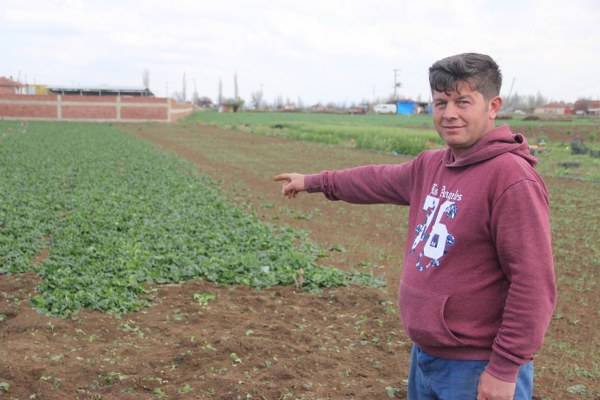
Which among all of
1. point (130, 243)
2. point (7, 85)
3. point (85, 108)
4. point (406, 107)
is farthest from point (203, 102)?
point (130, 243)

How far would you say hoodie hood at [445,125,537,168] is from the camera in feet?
7.56

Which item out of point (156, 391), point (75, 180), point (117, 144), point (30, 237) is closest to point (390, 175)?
point (156, 391)

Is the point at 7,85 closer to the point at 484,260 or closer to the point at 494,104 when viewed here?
the point at 494,104

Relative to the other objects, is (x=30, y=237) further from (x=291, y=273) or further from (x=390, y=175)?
(x=390, y=175)

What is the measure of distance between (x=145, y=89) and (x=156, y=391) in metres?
80.9

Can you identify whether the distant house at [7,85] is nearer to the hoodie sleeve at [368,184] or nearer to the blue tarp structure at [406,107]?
the blue tarp structure at [406,107]

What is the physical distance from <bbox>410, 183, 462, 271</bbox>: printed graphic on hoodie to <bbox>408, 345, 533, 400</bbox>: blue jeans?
1.22ft

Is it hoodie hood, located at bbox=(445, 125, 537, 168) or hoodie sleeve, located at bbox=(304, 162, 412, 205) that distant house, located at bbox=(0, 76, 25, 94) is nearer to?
hoodie sleeve, located at bbox=(304, 162, 412, 205)

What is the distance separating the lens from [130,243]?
804 cm

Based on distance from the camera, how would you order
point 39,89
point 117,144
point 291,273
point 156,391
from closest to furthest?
point 156,391 → point 291,273 → point 117,144 → point 39,89

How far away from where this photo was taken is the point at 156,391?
13.9 feet

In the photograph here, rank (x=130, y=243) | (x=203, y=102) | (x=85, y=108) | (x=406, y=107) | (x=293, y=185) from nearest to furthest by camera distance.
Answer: (x=293, y=185) < (x=130, y=243) < (x=85, y=108) < (x=406, y=107) < (x=203, y=102)

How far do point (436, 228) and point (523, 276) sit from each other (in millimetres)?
398

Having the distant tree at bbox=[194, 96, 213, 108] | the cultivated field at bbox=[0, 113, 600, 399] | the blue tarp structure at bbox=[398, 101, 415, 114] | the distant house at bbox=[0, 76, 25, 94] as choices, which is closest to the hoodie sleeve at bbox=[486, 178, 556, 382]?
the cultivated field at bbox=[0, 113, 600, 399]
